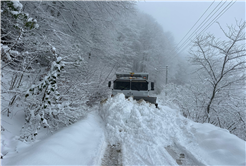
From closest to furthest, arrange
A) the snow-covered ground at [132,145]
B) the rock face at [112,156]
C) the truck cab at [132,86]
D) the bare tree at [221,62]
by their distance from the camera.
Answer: the snow-covered ground at [132,145] → the rock face at [112,156] → the bare tree at [221,62] → the truck cab at [132,86]

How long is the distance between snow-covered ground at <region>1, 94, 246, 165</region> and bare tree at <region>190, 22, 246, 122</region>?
387 centimetres

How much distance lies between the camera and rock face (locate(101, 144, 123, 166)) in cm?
268

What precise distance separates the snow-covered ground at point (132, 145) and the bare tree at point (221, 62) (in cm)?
387

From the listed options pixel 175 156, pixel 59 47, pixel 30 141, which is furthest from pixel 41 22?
pixel 175 156

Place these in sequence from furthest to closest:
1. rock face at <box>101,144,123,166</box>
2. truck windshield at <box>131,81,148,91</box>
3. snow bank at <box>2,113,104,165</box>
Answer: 1. truck windshield at <box>131,81,148,91</box>
2. rock face at <box>101,144,123,166</box>
3. snow bank at <box>2,113,104,165</box>

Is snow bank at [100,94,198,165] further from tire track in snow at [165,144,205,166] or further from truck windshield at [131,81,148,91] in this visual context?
truck windshield at [131,81,148,91]

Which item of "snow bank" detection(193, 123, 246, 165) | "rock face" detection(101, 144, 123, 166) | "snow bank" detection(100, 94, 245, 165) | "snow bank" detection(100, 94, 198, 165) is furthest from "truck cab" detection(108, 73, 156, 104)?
"rock face" detection(101, 144, 123, 166)

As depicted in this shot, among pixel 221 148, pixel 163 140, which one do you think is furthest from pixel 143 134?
pixel 221 148

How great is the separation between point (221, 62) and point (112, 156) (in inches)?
305

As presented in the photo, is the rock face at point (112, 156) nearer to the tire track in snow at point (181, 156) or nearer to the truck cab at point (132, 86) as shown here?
the tire track in snow at point (181, 156)

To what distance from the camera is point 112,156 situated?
2.96 meters

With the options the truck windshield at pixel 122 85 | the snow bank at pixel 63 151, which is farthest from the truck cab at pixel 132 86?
the snow bank at pixel 63 151

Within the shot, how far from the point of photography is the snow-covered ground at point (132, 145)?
A: 2457mm

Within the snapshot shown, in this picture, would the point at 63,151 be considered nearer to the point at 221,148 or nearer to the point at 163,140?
the point at 163,140
